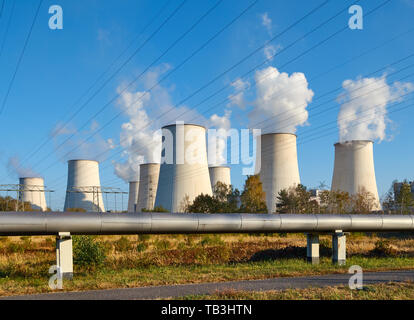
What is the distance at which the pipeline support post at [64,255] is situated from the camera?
10453 mm

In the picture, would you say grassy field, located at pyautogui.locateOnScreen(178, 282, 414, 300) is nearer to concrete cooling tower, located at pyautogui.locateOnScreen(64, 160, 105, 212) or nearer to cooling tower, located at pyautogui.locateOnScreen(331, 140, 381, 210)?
cooling tower, located at pyautogui.locateOnScreen(331, 140, 381, 210)

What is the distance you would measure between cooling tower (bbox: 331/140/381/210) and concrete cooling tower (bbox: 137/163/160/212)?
18.9 meters

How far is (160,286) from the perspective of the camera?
31.4 feet

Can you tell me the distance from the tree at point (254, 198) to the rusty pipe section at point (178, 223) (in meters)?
24.9

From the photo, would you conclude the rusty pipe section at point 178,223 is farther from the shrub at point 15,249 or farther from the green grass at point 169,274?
the shrub at point 15,249

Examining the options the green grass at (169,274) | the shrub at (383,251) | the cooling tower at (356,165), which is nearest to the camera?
the green grass at (169,274)

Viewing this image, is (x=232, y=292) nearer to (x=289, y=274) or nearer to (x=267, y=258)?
(x=289, y=274)

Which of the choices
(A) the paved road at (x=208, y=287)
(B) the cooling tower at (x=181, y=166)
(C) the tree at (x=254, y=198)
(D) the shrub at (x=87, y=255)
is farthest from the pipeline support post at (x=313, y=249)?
(C) the tree at (x=254, y=198)

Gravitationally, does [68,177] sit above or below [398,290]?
above

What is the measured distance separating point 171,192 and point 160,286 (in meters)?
22.7

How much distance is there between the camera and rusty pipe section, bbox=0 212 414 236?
33.2 feet

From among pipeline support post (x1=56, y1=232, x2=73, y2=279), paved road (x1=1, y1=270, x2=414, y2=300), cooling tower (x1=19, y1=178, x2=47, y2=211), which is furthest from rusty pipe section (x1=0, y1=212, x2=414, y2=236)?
cooling tower (x1=19, y1=178, x2=47, y2=211)

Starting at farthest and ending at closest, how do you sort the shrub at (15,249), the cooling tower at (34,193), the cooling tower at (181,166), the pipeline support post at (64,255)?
the cooling tower at (34,193)
the cooling tower at (181,166)
the shrub at (15,249)
the pipeline support post at (64,255)

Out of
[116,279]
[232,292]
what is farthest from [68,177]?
[232,292]
